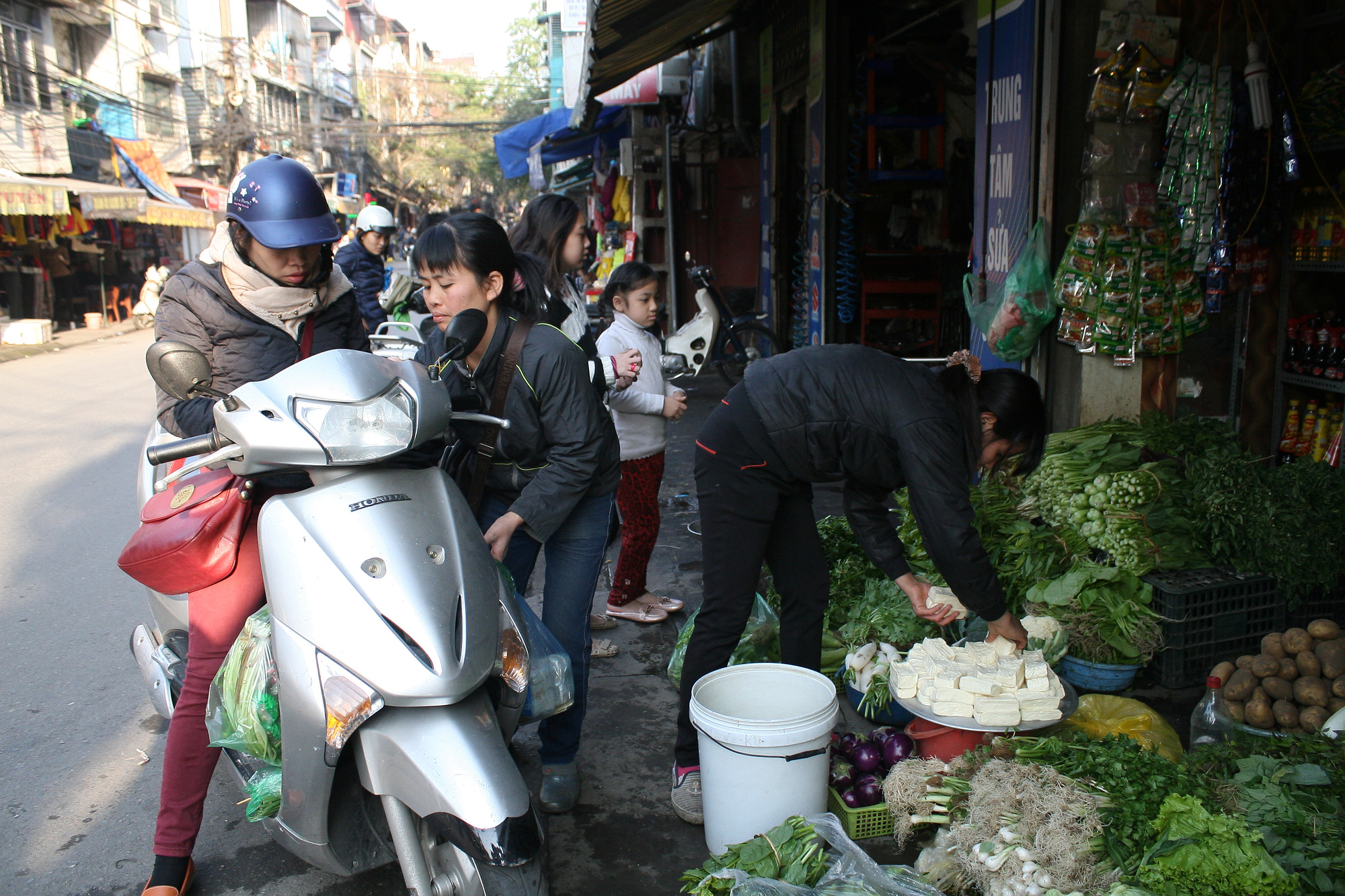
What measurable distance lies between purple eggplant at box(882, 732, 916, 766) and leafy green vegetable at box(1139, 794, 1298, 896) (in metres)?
0.83

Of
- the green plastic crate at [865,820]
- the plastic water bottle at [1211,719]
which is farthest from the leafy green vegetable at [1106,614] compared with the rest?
the green plastic crate at [865,820]

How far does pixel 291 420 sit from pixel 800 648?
1.70 meters

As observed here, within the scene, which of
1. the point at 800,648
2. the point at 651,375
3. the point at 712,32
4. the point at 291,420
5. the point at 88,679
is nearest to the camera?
the point at 291,420

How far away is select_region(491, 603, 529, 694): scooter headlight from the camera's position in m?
2.16

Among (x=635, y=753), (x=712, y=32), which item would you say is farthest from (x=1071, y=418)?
(x=712, y=32)

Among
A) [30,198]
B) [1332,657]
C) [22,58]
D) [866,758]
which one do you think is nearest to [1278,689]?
[1332,657]

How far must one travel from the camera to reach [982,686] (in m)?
Result: 2.67

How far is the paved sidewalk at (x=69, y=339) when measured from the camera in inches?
580

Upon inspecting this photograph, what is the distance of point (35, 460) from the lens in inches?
301

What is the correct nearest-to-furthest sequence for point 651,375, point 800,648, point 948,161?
point 800,648
point 651,375
point 948,161

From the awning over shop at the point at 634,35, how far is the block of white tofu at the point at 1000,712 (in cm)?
408

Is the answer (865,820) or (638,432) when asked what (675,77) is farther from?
(865,820)

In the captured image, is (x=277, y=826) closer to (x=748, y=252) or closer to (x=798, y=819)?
(x=798, y=819)

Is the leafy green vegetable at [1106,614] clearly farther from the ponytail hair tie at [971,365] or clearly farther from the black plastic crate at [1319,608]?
the ponytail hair tie at [971,365]
